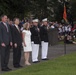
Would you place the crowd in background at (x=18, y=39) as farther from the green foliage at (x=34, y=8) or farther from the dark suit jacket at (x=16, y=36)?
the green foliage at (x=34, y=8)

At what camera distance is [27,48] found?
16016mm

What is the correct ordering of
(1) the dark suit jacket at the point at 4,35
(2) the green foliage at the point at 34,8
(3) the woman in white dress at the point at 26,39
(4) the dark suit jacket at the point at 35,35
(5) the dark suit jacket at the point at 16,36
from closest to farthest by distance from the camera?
(1) the dark suit jacket at the point at 4,35
(5) the dark suit jacket at the point at 16,36
(3) the woman in white dress at the point at 26,39
(4) the dark suit jacket at the point at 35,35
(2) the green foliage at the point at 34,8

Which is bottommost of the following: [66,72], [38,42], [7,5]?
[66,72]

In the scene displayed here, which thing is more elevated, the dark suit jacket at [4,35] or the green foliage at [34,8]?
the green foliage at [34,8]

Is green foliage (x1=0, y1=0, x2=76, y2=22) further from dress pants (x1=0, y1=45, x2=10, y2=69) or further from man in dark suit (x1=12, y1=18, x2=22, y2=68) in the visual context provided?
dress pants (x1=0, y1=45, x2=10, y2=69)

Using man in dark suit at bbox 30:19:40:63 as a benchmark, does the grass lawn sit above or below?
below

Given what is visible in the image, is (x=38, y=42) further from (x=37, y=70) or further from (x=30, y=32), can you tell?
(x=37, y=70)

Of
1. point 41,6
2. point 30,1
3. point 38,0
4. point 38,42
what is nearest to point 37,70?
point 38,42

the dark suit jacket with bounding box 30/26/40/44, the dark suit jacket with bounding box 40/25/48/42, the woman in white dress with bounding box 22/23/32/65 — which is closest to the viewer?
the woman in white dress with bounding box 22/23/32/65

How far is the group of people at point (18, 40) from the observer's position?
14.3 m

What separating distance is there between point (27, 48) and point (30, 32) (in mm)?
817

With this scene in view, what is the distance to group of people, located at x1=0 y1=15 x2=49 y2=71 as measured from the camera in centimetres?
1426

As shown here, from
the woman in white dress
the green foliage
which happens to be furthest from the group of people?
the green foliage

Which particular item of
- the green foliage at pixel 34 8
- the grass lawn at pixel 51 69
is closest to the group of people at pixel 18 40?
the grass lawn at pixel 51 69
